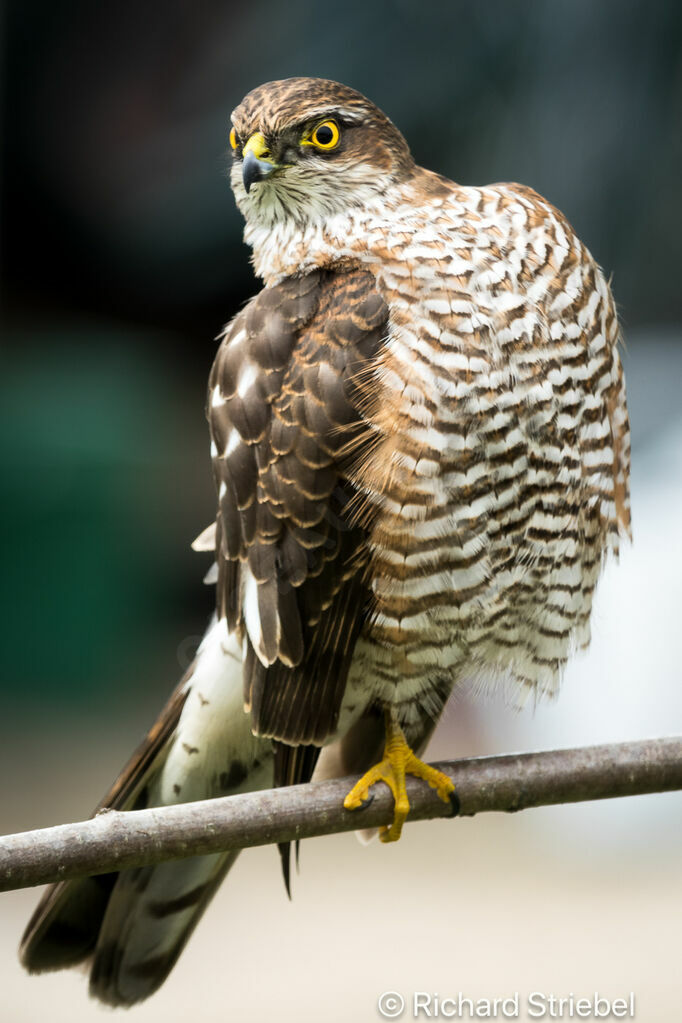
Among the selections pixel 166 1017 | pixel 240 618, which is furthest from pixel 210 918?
pixel 240 618

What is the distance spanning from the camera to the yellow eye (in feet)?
5.02

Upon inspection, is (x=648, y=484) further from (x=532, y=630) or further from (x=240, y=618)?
(x=240, y=618)

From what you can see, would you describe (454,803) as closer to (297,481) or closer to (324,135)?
(297,481)

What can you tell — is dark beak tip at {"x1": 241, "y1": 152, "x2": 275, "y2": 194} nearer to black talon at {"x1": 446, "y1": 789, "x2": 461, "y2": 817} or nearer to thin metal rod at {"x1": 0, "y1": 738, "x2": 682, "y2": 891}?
thin metal rod at {"x1": 0, "y1": 738, "x2": 682, "y2": 891}

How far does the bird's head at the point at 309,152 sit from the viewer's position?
58.2 inches

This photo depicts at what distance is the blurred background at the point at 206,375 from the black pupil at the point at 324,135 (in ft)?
0.96

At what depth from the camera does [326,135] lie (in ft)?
5.08

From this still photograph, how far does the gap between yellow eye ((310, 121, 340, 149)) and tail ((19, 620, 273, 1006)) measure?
0.77 metres

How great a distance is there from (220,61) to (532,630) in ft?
5.87

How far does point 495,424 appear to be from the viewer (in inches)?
59.1

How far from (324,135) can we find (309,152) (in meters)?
0.03

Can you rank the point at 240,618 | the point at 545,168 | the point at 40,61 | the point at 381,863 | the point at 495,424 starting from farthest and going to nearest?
the point at 381,863 < the point at 40,61 < the point at 545,168 < the point at 240,618 < the point at 495,424

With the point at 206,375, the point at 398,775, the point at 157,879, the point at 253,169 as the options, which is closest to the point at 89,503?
the point at 206,375

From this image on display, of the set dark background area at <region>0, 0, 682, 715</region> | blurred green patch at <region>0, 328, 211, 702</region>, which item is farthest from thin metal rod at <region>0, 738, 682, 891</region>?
blurred green patch at <region>0, 328, 211, 702</region>
